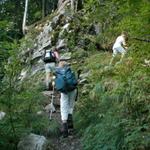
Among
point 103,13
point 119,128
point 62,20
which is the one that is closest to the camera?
→ point 119,128

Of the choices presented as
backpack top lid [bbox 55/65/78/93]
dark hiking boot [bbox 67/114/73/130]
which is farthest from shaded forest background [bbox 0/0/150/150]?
backpack top lid [bbox 55/65/78/93]

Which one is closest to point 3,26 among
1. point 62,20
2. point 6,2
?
point 62,20

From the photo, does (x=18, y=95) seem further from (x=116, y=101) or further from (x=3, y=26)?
(x=116, y=101)

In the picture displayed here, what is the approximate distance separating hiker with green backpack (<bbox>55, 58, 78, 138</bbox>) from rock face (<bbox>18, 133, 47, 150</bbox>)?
1.13m

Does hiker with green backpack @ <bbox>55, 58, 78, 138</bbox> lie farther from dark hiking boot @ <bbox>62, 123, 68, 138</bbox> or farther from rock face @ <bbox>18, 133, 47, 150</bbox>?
rock face @ <bbox>18, 133, 47, 150</bbox>

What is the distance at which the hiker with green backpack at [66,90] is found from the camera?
10484mm

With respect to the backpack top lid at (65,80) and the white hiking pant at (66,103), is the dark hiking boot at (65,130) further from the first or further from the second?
the backpack top lid at (65,80)

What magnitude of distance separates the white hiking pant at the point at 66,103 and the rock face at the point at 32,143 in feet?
4.69

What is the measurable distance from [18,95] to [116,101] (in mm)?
2126

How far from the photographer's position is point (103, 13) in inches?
458

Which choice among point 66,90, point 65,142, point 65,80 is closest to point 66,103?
point 66,90

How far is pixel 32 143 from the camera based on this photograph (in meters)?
9.27

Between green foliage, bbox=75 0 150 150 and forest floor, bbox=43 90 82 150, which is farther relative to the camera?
forest floor, bbox=43 90 82 150

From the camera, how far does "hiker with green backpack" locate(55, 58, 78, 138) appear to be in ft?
34.4
